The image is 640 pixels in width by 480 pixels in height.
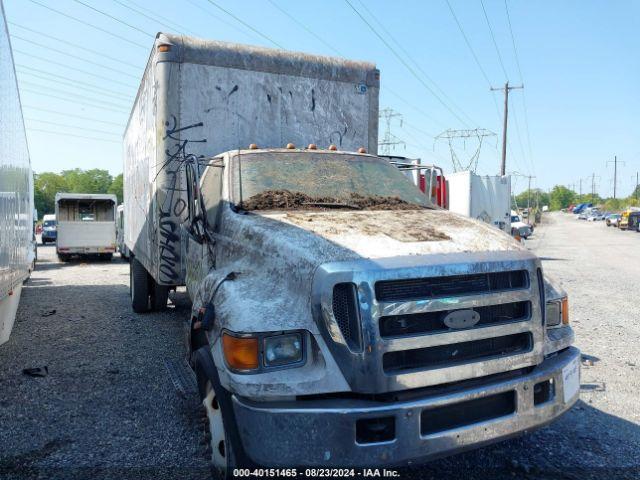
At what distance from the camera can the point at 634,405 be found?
448 centimetres

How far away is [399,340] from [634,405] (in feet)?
10.4

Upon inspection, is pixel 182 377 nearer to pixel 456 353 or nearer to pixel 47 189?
pixel 456 353

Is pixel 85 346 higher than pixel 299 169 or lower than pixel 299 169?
lower

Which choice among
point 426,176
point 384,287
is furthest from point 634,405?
point 384,287

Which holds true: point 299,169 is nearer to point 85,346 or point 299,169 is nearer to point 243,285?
point 243,285

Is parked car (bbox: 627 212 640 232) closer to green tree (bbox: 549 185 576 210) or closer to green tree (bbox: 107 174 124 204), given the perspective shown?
green tree (bbox: 107 174 124 204)

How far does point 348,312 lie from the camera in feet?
8.45

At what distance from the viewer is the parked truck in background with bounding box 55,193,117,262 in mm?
20672

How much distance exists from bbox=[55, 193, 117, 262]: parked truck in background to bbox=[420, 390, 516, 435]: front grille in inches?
815

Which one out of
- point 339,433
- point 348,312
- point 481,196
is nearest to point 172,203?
point 348,312

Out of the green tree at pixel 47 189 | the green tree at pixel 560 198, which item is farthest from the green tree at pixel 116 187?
the green tree at pixel 560 198

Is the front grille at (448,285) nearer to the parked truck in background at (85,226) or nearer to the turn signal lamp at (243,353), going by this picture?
the turn signal lamp at (243,353)

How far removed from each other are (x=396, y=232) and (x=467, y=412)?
1130 millimetres

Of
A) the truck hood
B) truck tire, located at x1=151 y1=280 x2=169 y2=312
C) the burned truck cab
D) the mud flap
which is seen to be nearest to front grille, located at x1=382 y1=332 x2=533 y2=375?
the burned truck cab
